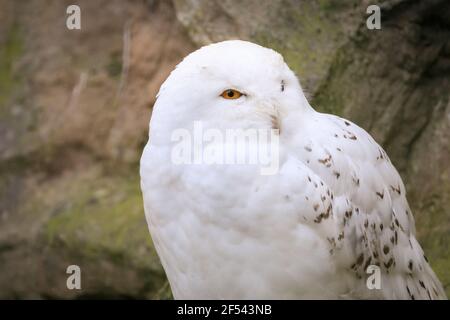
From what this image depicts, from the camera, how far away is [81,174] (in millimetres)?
5035

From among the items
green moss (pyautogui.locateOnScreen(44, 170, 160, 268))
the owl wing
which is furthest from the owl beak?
green moss (pyautogui.locateOnScreen(44, 170, 160, 268))

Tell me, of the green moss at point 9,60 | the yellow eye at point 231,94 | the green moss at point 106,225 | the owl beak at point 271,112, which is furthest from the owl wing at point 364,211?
the green moss at point 9,60

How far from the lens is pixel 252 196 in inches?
104

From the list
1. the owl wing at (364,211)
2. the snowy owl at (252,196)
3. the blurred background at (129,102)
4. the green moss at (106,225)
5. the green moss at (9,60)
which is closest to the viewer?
the snowy owl at (252,196)

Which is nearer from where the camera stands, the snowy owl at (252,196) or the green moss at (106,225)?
the snowy owl at (252,196)

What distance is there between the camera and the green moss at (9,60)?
16.9ft

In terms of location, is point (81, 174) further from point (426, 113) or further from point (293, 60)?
point (426, 113)

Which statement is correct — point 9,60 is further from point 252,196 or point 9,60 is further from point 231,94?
point 252,196

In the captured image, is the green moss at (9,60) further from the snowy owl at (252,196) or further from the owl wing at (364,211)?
the owl wing at (364,211)

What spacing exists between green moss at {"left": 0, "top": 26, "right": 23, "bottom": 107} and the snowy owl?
8.67 feet

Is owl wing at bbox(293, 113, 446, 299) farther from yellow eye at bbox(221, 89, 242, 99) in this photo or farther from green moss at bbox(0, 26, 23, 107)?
green moss at bbox(0, 26, 23, 107)

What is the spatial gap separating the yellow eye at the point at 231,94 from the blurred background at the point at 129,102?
4.28ft

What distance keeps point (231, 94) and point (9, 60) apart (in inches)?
114
